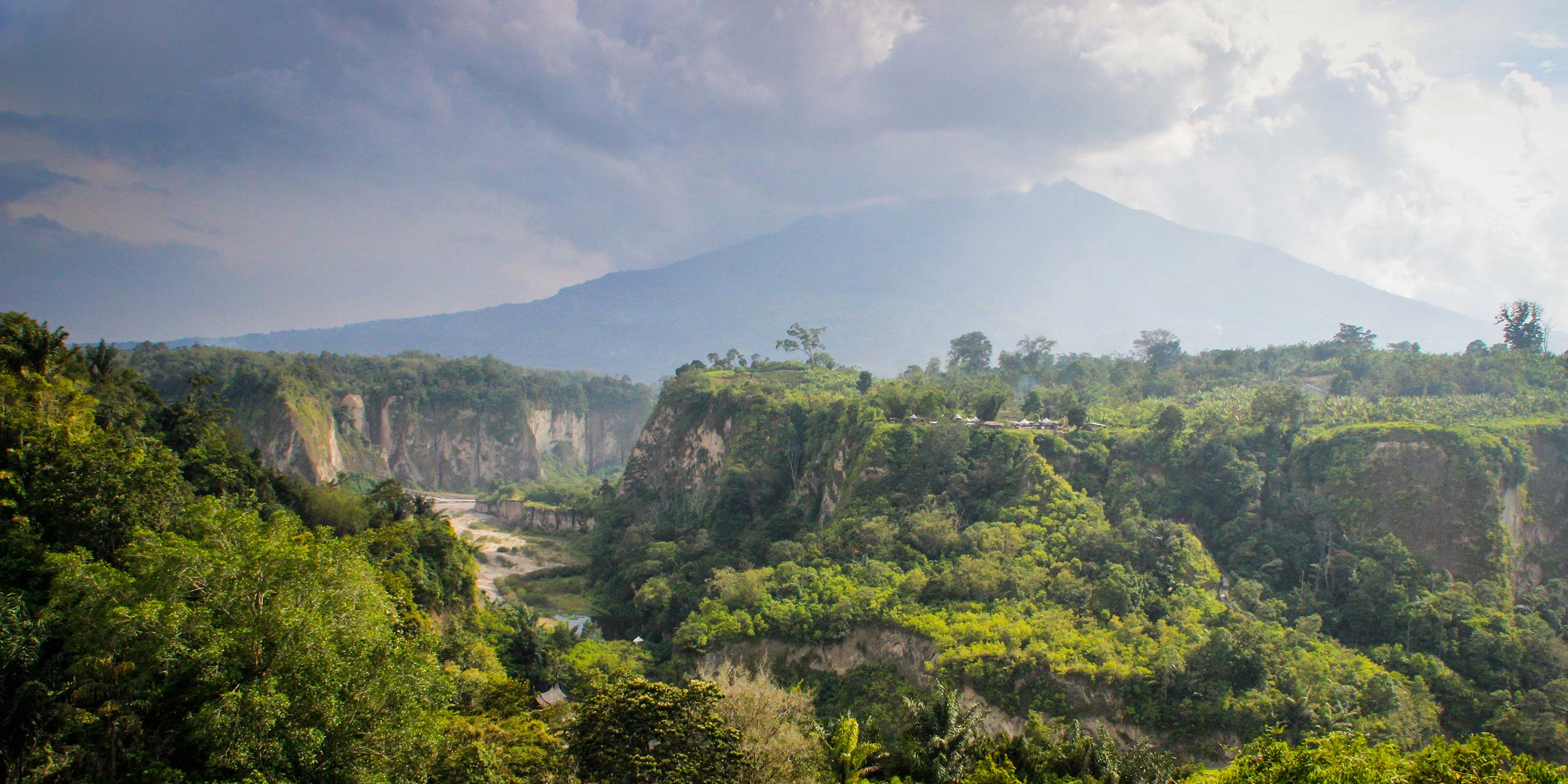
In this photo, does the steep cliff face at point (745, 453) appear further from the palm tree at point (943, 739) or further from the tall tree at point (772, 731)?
the palm tree at point (943, 739)

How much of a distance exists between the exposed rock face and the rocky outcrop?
15.2 meters

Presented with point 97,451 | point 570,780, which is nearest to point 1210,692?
point 570,780

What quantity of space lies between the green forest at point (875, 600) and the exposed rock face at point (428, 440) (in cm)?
3120

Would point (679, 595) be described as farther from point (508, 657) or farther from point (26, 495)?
point (26, 495)

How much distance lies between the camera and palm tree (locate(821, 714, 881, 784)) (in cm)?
1517

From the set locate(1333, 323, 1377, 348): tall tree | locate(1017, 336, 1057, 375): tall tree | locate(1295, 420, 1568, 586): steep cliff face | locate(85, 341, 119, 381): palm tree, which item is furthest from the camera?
locate(1017, 336, 1057, 375): tall tree

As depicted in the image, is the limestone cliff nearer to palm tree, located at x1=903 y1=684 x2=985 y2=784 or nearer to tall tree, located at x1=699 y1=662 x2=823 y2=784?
tall tree, located at x1=699 y1=662 x2=823 y2=784

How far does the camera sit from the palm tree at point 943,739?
48.4 feet

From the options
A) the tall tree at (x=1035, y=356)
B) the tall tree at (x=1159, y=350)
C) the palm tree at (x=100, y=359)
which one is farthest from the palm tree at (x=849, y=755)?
the tall tree at (x=1035, y=356)

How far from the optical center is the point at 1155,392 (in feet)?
177

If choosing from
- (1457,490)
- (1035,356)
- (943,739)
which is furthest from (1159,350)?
(943,739)

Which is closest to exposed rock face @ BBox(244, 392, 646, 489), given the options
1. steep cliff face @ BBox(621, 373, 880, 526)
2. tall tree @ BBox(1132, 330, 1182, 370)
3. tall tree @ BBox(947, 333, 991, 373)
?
steep cliff face @ BBox(621, 373, 880, 526)

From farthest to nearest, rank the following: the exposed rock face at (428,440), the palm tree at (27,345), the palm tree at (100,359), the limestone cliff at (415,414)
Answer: the limestone cliff at (415,414) < the exposed rock face at (428,440) < the palm tree at (100,359) < the palm tree at (27,345)

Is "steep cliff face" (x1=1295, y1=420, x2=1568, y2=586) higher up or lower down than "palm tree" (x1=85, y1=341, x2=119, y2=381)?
lower down
